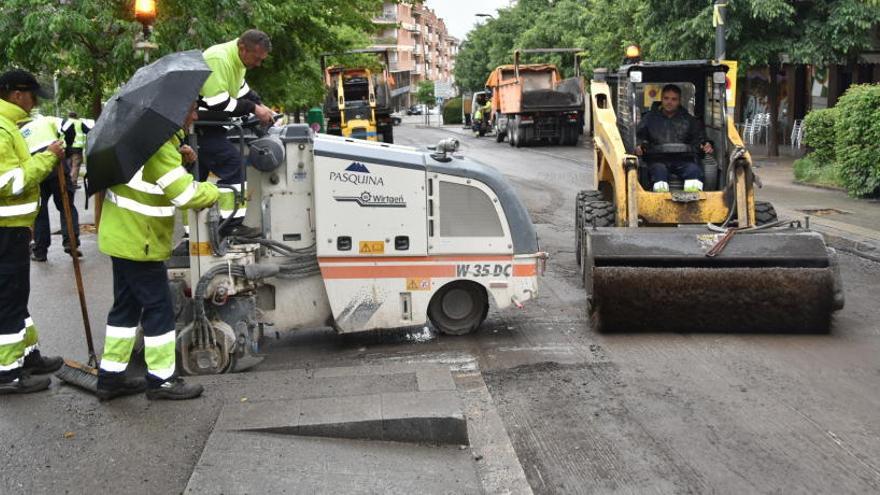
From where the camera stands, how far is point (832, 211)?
50.0 ft

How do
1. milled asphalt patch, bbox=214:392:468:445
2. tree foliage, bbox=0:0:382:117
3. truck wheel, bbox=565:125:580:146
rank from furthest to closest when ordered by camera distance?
truck wheel, bbox=565:125:580:146 < tree foliage, bbox=0:0:382:117 < milled asphalt patch, bbox=214:392:468:445

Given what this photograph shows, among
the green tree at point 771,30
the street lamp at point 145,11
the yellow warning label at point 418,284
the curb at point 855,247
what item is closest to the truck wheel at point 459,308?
the yellow warning label at point 418,284

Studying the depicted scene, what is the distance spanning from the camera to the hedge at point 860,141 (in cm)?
1599

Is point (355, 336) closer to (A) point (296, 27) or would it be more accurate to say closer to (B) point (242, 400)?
(B) point (242, 400)

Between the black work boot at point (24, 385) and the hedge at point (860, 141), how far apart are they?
1330 cm

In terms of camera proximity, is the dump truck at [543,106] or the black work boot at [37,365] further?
the dump truck at [543,106]

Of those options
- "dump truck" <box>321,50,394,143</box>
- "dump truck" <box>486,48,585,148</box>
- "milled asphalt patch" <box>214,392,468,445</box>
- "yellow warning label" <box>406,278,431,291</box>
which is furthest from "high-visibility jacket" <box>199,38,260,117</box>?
"dump truck" <box>486,48,585,148</box>

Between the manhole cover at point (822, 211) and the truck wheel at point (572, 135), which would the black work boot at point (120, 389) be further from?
the truck wheel at point (572, 135)

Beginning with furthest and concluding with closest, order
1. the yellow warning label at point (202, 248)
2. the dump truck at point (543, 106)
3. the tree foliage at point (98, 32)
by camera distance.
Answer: the dump truck at point (543, 106) < the tree foliage at point (98, 32) < the yellow warning label at point (202, 248)

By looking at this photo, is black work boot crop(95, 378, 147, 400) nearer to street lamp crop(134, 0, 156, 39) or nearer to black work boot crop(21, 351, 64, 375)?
black work boot crop(21, 351, 64, 375)

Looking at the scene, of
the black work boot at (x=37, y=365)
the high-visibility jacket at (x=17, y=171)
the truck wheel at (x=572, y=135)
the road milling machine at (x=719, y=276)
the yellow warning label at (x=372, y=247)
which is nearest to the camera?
the high-visibility jacket at (x=17, y=171)

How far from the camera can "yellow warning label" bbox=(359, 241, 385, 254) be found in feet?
24.5

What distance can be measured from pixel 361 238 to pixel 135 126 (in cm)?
212

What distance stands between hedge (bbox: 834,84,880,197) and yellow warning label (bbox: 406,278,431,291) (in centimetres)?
1072
